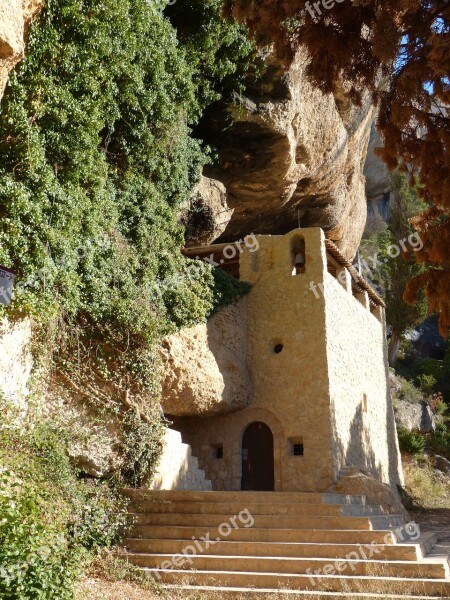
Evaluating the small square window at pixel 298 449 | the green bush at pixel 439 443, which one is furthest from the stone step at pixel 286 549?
the green bush at pixel 439 443

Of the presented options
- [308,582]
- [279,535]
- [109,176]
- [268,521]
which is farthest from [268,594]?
[109,176]

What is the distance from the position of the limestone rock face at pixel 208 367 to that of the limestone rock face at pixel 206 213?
208cm

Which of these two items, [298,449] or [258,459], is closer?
[298,449]

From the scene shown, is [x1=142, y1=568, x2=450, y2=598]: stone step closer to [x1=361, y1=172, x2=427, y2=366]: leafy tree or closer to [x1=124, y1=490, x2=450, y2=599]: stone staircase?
[x1=124, y1=490, x2=450, y2=599]: stone staircase

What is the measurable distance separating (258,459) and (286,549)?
5166mm

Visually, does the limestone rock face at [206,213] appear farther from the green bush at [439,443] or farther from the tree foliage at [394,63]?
the green bush at [439,443]

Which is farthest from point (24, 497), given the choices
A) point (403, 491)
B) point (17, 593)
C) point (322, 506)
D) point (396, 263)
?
point (396, 263)

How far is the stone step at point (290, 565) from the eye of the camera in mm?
7766

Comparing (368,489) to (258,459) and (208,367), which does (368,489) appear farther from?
(208,367)

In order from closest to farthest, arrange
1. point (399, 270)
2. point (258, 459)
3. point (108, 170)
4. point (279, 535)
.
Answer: point (279, 535) < point (108, 170) < point (258, 459) < point (399, 270)

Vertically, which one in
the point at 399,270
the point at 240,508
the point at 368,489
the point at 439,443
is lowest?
the point at 240,508

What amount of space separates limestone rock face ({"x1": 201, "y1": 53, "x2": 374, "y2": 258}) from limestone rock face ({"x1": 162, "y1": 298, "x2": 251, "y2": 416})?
343cm

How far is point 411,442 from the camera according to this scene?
22.4 meters

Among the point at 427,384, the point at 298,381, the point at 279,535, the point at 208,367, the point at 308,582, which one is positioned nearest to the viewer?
the point at 308,582
